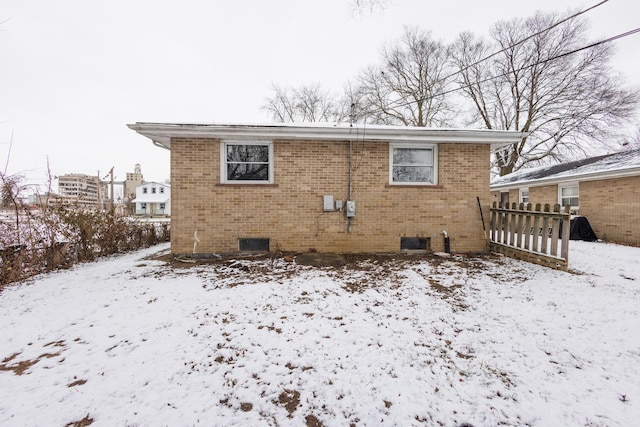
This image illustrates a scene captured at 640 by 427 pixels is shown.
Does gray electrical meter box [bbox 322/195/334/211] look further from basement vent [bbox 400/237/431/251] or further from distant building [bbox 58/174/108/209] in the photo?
distant building [bbox 58/174/108/209]

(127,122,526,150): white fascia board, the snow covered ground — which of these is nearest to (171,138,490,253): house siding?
(127,122,526,150): white fascia board

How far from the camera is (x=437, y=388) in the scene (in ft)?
6.20

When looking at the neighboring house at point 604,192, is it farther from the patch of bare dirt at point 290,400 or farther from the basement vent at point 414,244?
the patch of bare dirt at point 290,400

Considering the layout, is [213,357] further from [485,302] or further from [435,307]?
[485,302]

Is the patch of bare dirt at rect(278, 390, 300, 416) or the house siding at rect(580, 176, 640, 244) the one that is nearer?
the patch of bare dirt at rect(278, 390, 300, 416)

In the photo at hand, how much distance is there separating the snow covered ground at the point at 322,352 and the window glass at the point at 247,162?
2780 millimetres

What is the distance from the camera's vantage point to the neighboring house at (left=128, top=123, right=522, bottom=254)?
5891 millimetres

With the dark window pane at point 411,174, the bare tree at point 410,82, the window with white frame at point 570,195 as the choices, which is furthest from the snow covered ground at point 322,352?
the bare tree at point 410,82

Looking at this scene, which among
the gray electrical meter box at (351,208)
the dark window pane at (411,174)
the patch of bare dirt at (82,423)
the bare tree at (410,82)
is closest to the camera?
the patch of bare dirt at (82,423)

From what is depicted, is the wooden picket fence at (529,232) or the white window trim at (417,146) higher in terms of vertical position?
the white window trim at (417,146)

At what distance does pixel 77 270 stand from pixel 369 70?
23405 mm

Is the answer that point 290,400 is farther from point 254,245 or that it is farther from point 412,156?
point 412,156

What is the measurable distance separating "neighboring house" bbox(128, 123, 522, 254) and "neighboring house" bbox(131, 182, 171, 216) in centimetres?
3953

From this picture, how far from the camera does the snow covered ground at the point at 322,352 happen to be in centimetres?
169
